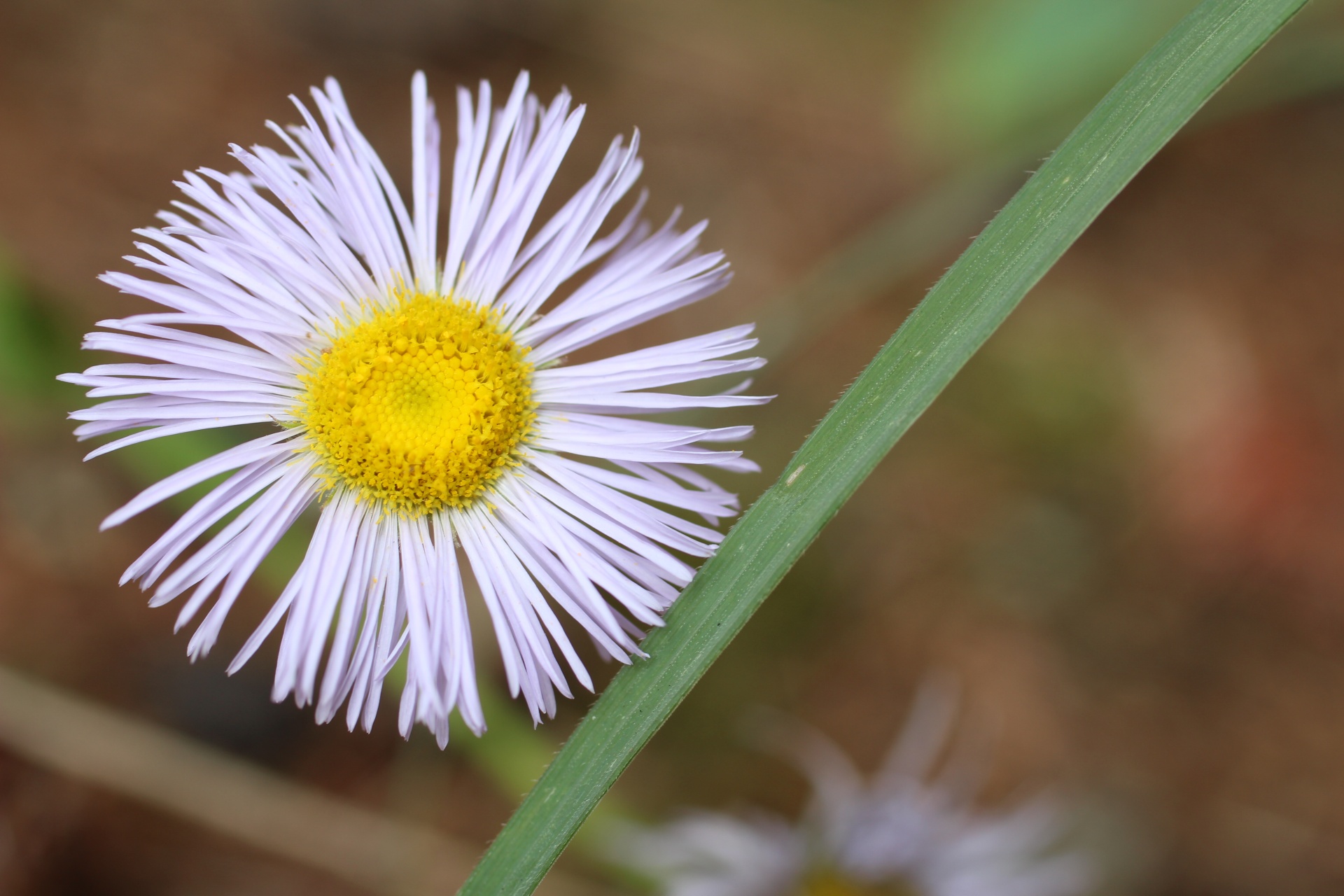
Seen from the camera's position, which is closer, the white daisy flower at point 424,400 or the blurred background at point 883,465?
the white daisy flower at point 424,400

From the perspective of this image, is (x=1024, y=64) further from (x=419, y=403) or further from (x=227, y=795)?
(x=227, y=795)

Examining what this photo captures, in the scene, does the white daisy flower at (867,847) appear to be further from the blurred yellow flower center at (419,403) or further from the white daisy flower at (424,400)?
the blurred yellow flower center at (419,403)

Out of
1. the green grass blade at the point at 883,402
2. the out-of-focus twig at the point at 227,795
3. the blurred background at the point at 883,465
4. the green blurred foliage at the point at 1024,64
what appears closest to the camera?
the green grass blade at the point at 883,402

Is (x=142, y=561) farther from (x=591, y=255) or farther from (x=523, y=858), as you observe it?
(x=591, y=255)

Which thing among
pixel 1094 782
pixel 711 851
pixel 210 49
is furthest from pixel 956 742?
pixel 210 49

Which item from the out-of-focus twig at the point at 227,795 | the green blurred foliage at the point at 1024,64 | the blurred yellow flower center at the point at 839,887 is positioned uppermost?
the green blurred foliage at the point at 1024,64

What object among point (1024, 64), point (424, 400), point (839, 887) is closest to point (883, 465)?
point (1024, 64)

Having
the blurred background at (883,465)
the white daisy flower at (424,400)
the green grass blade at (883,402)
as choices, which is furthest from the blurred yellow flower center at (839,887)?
the green grass blade at (883,402)
